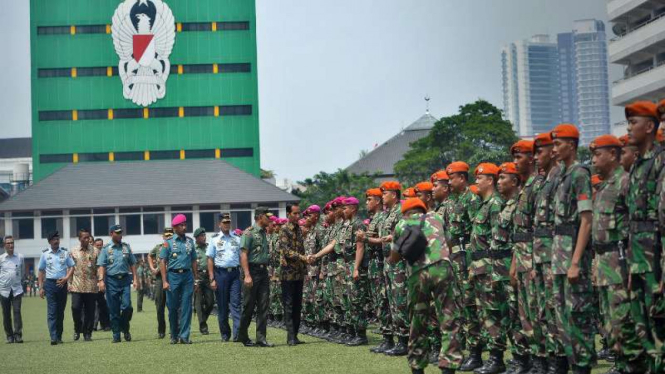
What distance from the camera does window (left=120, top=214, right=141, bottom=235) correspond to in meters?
75.9

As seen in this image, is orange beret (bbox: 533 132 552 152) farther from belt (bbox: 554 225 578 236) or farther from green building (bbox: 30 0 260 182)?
green building (bbox: 30 0 260 182)

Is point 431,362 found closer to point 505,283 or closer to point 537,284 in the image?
point 505,283

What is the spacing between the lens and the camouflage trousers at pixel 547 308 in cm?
1041

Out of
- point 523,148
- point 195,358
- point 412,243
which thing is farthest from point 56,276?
point 412,243

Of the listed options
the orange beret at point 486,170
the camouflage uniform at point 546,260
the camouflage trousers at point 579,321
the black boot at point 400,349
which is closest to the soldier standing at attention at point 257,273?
the black boot at point 400,349

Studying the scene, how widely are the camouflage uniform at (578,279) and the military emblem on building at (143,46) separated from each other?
81.9m

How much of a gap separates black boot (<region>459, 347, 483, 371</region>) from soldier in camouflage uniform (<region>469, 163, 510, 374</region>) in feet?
0.76

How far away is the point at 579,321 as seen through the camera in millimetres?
10047

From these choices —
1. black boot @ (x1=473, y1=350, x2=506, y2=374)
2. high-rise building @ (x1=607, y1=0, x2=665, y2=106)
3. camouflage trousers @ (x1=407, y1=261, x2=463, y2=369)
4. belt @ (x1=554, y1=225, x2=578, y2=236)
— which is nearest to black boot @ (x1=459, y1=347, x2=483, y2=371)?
black boot @ (x1=473, y1=350, x2=506, y2=374)

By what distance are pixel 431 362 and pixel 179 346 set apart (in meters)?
6.34

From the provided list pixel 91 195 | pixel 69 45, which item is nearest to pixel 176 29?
pixel 69 45

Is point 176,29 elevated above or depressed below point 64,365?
above

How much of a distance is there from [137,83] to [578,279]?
8262 cm

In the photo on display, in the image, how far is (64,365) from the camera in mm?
15656
